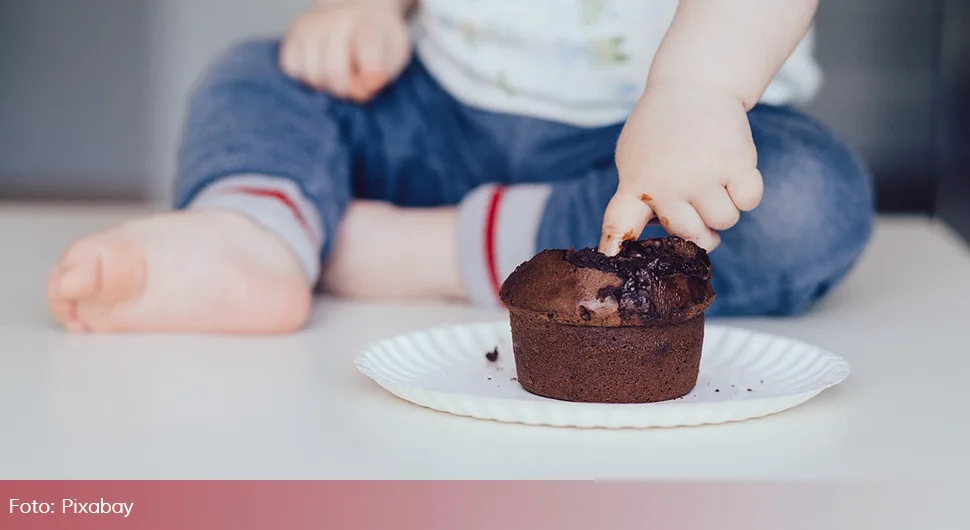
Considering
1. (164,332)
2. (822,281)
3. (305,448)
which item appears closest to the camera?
(305,448)

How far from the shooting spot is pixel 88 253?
96 centimetres

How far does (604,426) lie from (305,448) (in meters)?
0.19

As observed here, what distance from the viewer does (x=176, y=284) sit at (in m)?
1.00

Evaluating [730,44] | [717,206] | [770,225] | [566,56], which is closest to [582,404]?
[717,206]

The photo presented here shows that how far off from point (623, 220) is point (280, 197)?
479 millimetres

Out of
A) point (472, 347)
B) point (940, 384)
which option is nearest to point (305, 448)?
point (472, 347)

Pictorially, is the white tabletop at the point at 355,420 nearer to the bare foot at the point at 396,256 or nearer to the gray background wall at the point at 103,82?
the bare foot at the point at 396,256

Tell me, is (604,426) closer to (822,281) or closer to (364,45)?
(822,281)

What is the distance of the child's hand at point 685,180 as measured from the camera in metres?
0.78

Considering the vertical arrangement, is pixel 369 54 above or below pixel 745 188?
below

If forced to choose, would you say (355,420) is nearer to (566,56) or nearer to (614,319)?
(614,319)

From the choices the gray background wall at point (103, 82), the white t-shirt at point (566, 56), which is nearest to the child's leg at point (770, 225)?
the white t-shirt at point (566, 56)

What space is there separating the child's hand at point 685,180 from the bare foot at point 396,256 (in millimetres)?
423

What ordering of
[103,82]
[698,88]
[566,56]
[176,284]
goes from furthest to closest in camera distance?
1. [103,82]
2. [566,56]
3. [176,284]
4. [698,88]
